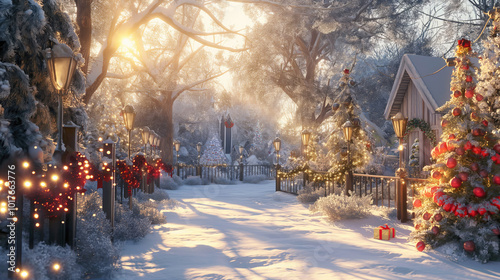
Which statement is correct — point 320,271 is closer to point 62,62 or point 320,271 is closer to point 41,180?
point 41,180

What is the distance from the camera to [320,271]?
561 cm

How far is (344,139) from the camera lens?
53.3 ft

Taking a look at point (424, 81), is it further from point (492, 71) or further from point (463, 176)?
point (463, 176)

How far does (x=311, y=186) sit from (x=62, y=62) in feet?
39.3

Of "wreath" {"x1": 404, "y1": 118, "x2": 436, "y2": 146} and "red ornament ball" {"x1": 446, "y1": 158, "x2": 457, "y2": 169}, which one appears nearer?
"red ornament ball" {"x1": 446, "y1": 158, "x2": 457, "y2": 169}

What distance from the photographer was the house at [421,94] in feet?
51.8

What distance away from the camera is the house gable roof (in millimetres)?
15609

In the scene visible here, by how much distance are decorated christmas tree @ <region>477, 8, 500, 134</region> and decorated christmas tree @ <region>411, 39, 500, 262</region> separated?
0.76m

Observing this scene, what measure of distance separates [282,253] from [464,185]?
3.45 meters

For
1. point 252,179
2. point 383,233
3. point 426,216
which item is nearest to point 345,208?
point 383,233

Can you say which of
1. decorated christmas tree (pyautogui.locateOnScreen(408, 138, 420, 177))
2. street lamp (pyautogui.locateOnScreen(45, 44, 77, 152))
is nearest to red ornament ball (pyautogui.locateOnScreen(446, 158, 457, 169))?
street lamp (pyautogui.locateOnScreen(45, 44, 77, 152))

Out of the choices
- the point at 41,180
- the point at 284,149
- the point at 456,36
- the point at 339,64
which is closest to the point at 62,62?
the point at 41,180

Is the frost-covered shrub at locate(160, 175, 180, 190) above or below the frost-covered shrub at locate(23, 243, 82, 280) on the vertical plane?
below

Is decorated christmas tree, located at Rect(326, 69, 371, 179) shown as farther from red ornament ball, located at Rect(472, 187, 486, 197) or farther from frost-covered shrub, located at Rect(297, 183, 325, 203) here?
red ornament ball, located at Rect(472, 187, 486, 197)
